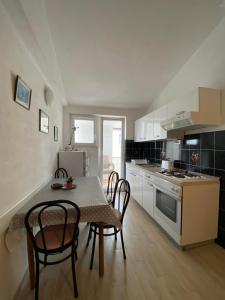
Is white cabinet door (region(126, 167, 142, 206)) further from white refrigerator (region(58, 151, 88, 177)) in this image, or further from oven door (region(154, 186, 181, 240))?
white refrigerator (region(58, 151, 88, 177))

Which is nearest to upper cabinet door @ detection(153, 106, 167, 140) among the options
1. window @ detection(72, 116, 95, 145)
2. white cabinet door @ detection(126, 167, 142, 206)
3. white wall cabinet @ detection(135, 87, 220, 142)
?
white wall cabinet @ detection(135, 87, 220, 142)

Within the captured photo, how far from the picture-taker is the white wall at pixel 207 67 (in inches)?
81.9

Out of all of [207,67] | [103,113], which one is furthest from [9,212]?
[103,113]

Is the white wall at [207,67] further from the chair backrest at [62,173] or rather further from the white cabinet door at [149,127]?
the chair backrest at [62,173]

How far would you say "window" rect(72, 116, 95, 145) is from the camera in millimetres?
4273

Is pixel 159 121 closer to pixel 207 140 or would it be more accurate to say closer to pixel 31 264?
pixel 207 140

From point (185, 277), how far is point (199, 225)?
0.65 meters

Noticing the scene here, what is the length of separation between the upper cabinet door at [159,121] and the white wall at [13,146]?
6.54 ft

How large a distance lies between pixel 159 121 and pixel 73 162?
188cm

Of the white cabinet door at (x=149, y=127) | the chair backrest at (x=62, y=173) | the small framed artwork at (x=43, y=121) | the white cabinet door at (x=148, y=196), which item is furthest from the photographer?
the white cabinet door at (x=149, y=127)

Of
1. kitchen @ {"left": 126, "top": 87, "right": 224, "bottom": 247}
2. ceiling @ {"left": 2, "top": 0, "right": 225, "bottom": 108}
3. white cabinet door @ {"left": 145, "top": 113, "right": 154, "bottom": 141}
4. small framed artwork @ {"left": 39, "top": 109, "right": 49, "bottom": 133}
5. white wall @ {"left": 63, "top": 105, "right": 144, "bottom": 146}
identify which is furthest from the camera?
white wall @ {"left": 63, "top": 105, "right": 144, "bottom": 146}

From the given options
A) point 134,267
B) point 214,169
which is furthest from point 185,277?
point 214,169

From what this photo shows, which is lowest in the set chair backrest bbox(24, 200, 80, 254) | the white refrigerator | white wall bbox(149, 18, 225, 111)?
chair backrest bbox(24, 200, 80, 254)

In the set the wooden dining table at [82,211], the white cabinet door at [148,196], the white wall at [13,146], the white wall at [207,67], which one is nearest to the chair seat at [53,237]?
the wooden dining table at [82,211]
